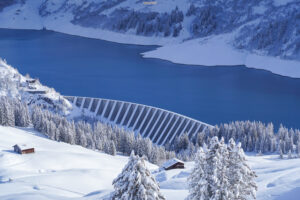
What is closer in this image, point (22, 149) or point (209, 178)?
point (209, 178)

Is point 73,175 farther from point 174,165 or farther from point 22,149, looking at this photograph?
point 174,165

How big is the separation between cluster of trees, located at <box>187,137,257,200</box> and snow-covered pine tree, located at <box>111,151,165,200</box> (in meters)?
2.46

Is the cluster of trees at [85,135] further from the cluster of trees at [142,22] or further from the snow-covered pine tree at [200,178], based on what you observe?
the cluster of trees at [142,22]

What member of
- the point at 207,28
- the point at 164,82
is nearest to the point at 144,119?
the point at 164,82

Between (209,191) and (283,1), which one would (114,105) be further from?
(283,1)

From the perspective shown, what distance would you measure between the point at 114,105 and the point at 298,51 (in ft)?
211

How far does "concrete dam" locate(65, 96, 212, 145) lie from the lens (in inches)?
2897

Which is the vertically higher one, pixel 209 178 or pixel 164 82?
pixel 164 82


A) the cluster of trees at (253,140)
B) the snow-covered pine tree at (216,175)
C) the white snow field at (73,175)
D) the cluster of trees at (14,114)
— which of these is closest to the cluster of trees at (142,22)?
the cluster of trees at (253,140)

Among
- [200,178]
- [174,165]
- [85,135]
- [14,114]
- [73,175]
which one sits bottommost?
[85,135]

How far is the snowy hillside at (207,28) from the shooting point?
417ft

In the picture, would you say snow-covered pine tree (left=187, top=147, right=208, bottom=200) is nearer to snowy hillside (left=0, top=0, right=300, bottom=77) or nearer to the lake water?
the lake water

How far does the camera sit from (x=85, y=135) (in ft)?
195

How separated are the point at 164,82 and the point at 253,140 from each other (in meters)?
53.4
